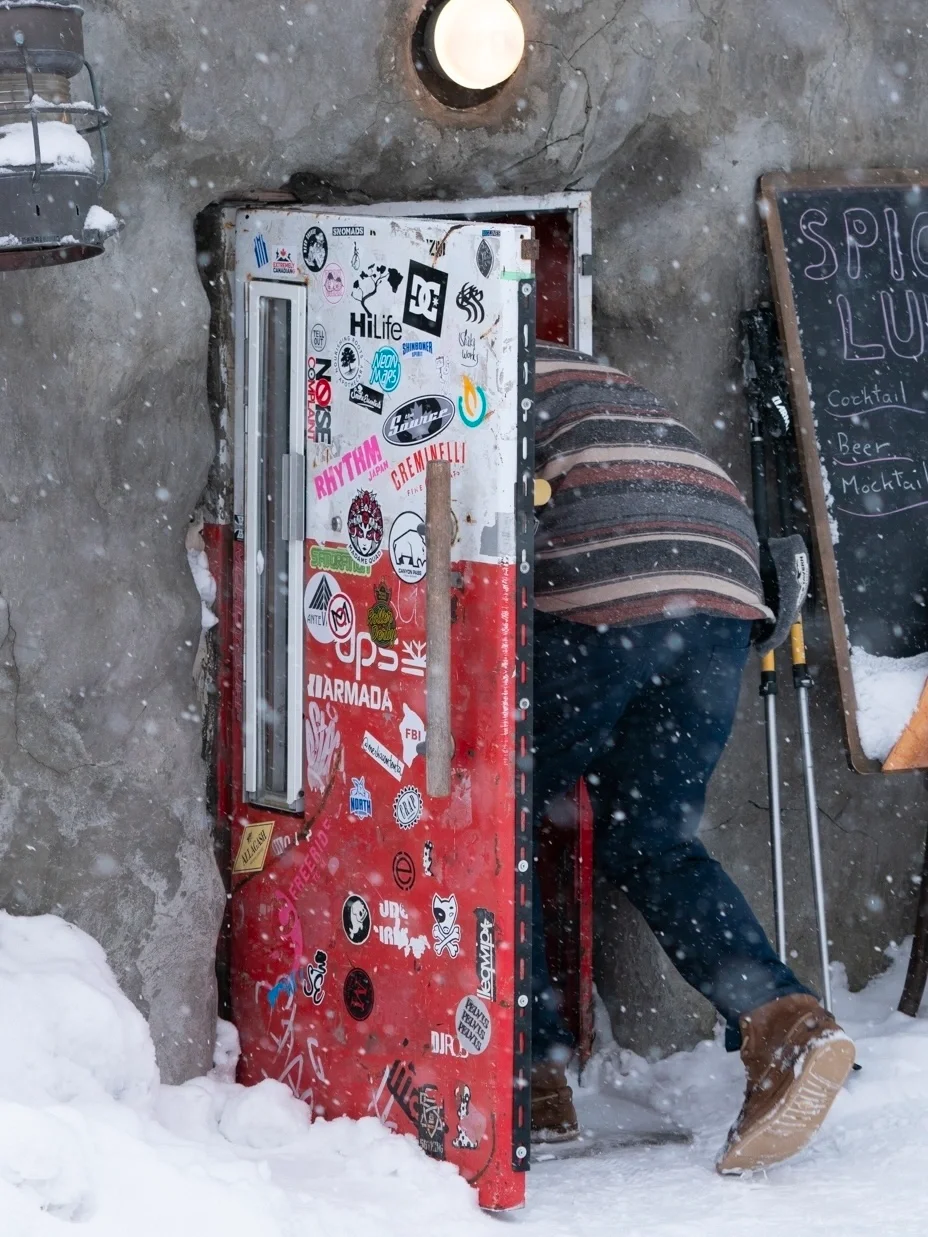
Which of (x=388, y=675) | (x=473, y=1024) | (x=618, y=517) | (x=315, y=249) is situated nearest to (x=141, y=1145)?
(x=473, y=1024)

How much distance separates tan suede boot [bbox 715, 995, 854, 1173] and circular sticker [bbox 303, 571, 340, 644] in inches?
46.4

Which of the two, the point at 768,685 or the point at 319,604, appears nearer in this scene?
the point at 319,604

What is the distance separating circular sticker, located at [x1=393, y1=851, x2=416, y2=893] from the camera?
3684 millimetres

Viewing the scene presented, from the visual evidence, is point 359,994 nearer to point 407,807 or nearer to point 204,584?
point 407,807

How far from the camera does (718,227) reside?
4723 mm

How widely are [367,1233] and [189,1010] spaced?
89 cm

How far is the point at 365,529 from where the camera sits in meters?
3.74

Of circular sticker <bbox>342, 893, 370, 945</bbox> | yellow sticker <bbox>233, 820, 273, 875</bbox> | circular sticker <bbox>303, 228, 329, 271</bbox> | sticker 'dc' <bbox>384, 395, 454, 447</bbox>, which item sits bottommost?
circular sticker <bbox>342, 893, 370, 945</bbox>

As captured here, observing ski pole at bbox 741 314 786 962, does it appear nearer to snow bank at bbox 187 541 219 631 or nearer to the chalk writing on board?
the chalk writing on board

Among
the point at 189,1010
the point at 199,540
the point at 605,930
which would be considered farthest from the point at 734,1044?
the point at 199,540

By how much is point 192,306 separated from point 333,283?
32 centimetres

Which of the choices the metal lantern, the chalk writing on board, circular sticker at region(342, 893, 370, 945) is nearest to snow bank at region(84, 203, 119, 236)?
the metal lantern

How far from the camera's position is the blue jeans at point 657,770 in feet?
12.5

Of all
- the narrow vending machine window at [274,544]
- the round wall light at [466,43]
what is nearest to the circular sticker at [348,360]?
the narrow vending machine window at [274,544]
